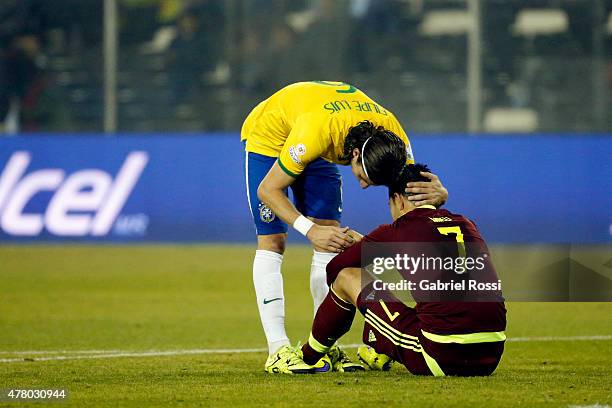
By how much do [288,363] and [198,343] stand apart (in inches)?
75.0

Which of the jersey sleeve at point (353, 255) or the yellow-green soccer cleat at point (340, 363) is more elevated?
the jersey sleeve at point (353, 255)

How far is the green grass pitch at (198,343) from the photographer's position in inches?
242

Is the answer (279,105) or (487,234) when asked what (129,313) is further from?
(487,234)

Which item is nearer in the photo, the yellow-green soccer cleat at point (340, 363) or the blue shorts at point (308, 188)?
the yellow-green soccer cleat at point (340, 363)

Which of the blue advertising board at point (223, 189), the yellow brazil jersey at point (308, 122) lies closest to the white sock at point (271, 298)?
the yellow brazil jersey at point (308, 122)

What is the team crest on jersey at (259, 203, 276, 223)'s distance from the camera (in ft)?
24.0

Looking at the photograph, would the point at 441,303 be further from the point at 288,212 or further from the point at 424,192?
the point at 288,212

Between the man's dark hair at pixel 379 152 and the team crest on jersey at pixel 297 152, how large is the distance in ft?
0.81

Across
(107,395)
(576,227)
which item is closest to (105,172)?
(576,227)

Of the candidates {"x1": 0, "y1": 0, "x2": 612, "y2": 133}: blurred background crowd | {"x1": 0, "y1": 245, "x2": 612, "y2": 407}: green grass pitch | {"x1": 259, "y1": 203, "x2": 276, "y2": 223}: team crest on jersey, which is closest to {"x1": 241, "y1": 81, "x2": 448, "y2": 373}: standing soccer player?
{"x1": 259, "y1": 203, "x2": 276, "y2": 223}: team crest on jersey

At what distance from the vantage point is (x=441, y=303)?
6422 mm

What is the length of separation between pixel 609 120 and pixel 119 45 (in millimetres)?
7084

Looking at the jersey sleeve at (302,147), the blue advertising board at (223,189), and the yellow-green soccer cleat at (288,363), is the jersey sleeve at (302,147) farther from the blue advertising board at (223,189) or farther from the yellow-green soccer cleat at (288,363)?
the blue advertising board at (223,189)

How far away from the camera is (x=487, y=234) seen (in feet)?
54.0
